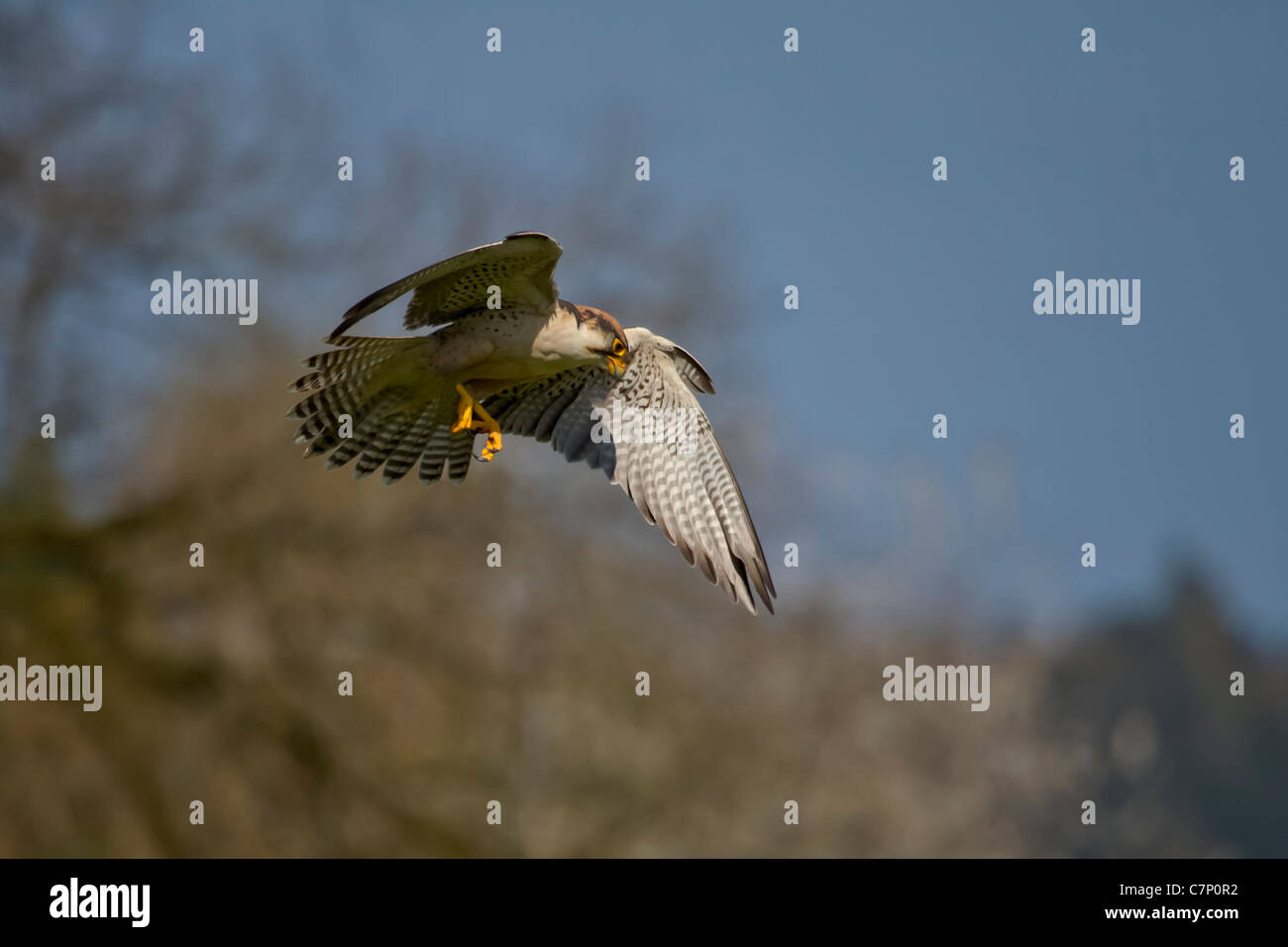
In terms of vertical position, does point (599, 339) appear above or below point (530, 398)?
above

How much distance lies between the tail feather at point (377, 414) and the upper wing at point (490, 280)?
Answer: 0.61 ft

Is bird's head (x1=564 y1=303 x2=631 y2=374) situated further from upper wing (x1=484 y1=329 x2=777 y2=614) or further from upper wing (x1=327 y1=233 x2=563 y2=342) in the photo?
upper wing (x1=484 y1=329 x2=777 y2=614)

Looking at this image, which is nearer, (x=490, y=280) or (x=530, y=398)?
(x=490, y=280)

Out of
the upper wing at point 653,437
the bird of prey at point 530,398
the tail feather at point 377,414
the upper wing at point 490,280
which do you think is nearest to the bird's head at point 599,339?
the bird of prey at point 530,398

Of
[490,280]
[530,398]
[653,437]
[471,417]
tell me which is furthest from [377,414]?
[653,437]

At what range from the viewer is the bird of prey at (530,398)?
6.92m

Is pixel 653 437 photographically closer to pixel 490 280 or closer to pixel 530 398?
pixel 530 398

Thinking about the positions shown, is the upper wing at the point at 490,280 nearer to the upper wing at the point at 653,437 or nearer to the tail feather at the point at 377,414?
the tail feather at the point at 377,414

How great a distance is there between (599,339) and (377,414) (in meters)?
1.24

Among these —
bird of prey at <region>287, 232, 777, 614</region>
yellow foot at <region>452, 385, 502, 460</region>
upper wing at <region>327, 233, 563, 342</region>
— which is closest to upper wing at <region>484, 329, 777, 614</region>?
bird of prey at <region>287, 232, 777, 614</region>

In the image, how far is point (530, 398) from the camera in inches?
315

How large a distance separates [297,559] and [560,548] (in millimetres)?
3158
